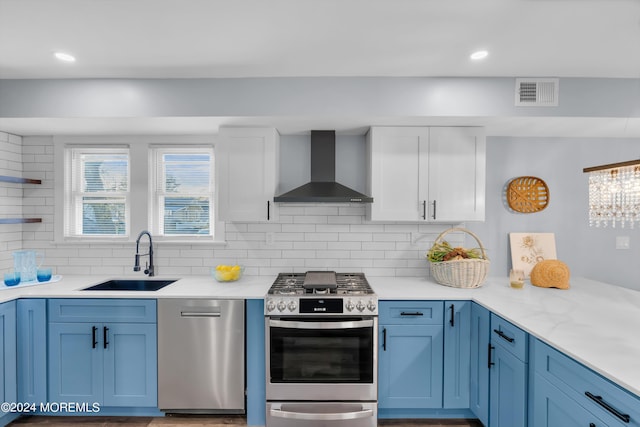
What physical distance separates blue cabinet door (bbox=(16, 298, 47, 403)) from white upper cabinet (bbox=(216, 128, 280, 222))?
4.78 ft

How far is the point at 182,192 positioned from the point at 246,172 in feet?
Result: 2.68

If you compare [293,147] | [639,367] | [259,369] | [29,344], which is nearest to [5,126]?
[29,344]

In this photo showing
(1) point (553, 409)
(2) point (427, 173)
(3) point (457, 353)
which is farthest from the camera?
(2) point (427, 173)

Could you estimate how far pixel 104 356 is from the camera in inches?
97.6

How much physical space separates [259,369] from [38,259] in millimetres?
2363

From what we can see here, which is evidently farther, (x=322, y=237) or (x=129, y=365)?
(x=322, y=237)

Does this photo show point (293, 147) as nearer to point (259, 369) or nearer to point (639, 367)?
point (259, 369)

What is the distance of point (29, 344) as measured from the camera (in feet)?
8.05

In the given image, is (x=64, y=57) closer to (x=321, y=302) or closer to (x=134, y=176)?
(x=134, y=176)

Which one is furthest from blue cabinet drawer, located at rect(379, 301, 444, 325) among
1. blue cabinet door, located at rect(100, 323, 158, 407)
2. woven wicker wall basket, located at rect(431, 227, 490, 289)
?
→ blue cabinet door, located at rect(100, 323, 158, 407)

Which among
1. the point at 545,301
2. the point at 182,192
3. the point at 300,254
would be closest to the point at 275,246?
the point at 300,254

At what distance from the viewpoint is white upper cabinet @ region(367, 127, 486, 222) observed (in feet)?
9.04

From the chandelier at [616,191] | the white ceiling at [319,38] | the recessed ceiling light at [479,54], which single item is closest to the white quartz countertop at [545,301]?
the chandelier at [616,191]

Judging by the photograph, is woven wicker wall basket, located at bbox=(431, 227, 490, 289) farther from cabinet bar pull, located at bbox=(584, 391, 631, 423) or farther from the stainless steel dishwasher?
the stainless steel dishwasher
